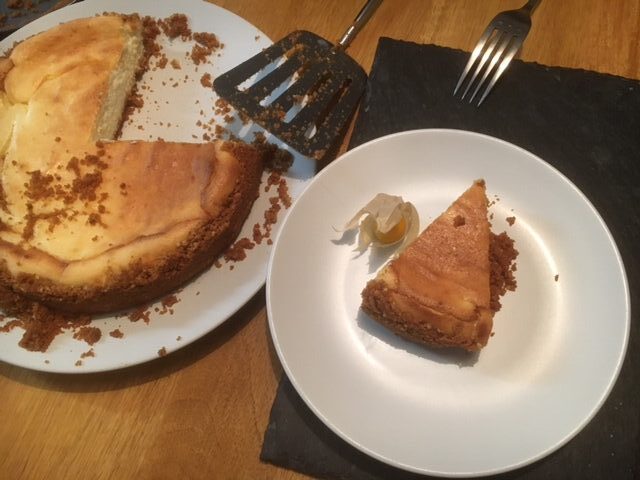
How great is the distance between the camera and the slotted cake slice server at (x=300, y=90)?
1.54 m

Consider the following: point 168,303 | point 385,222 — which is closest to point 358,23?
point 385,222

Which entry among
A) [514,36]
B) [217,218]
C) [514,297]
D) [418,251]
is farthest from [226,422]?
[514,36]

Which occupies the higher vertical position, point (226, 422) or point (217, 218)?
point (217, 218)

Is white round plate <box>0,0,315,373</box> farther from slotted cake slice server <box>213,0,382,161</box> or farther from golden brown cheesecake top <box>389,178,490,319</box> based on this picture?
golden brown cheesecake top <box>389,178,490,319</box>

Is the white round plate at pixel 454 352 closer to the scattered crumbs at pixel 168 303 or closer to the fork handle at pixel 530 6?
the scattered crumbs at pixel 168 303

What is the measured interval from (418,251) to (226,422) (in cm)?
64

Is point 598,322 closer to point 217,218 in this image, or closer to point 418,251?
point 418,251

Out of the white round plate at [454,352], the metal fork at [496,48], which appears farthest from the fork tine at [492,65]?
the white round plate at [454,352]

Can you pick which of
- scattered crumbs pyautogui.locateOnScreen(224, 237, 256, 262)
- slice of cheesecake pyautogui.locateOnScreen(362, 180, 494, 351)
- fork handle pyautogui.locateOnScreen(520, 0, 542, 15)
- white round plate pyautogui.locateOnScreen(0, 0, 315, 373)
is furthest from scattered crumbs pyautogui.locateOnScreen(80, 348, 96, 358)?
fork handle pyautogui.locateOnScreen(520, 0, 542, 15)

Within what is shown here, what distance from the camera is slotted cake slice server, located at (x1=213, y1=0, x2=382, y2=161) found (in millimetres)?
1543

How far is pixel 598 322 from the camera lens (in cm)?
128

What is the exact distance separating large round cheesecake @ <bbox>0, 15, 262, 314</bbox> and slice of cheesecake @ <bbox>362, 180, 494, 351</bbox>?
0.45 m

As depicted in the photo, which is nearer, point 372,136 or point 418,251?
point 418,251

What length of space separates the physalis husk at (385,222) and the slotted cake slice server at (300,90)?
0.22 metres
